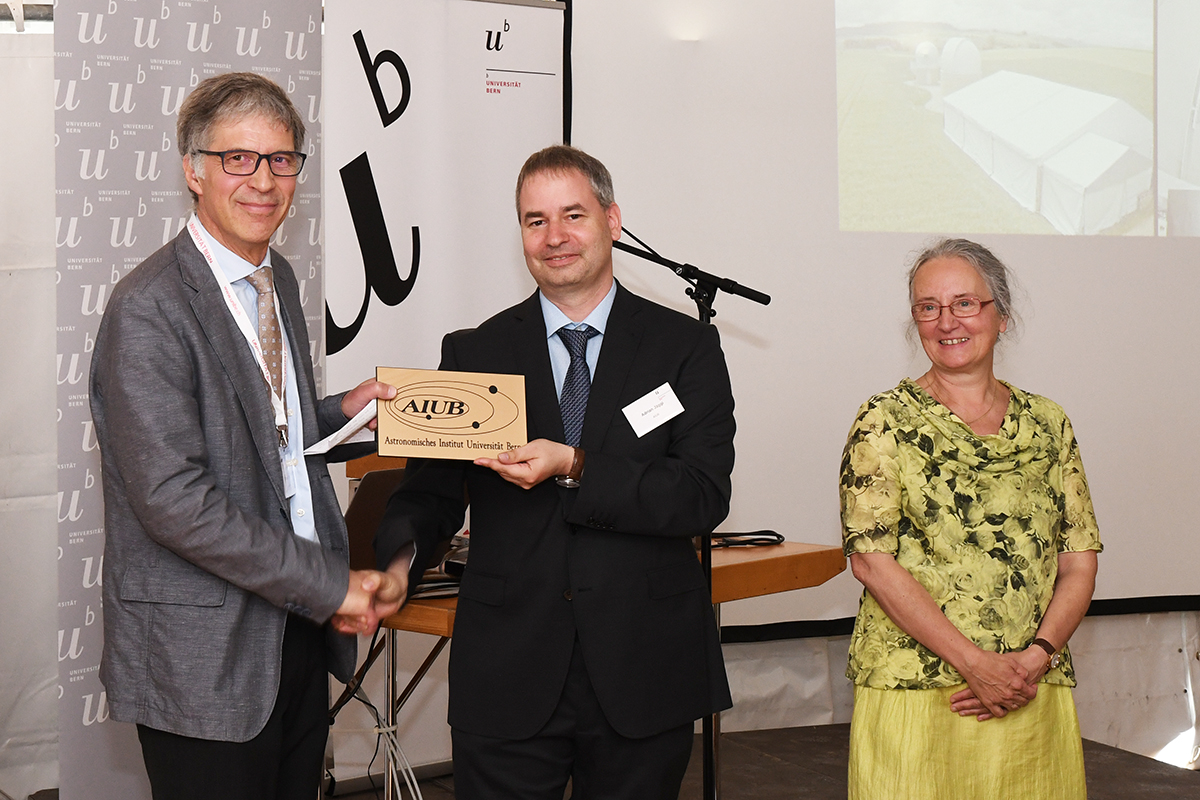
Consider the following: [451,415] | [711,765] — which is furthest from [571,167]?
[711,765]

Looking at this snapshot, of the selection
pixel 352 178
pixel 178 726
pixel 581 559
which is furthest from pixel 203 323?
pixel 352 178

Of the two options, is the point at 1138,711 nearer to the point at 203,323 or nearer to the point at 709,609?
the point at 709,609

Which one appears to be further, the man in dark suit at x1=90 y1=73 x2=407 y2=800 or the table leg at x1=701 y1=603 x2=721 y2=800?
the table leg at x1=701 y1=603 x2=721 y2=800

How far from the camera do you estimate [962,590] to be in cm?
228

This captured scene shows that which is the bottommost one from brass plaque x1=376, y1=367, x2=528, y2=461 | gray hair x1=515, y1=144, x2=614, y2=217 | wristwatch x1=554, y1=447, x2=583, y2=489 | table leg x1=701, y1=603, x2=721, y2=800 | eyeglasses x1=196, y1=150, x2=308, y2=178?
table leg x1=701, y1=603, x2=721, y2=800

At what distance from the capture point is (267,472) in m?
1.84

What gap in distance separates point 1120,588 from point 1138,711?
636 mm

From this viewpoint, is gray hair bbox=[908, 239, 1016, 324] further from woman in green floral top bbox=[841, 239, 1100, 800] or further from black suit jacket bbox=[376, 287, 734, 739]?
black suit jacket bbox=[376, 287, 734, 739]

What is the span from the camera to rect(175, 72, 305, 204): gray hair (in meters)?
1.85

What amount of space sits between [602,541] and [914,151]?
11.7ft

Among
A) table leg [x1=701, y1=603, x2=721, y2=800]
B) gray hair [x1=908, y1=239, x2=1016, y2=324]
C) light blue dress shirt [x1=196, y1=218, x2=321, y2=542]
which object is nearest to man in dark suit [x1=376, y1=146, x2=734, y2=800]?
light blue dress shirt [x1=196, y1=218, x2=321, y2=542]

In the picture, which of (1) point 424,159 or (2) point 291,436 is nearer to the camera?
(2) point 291,436

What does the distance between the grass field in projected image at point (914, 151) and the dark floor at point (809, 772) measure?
2.31 meters

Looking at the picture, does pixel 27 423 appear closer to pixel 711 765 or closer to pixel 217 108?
pixel 217 108
